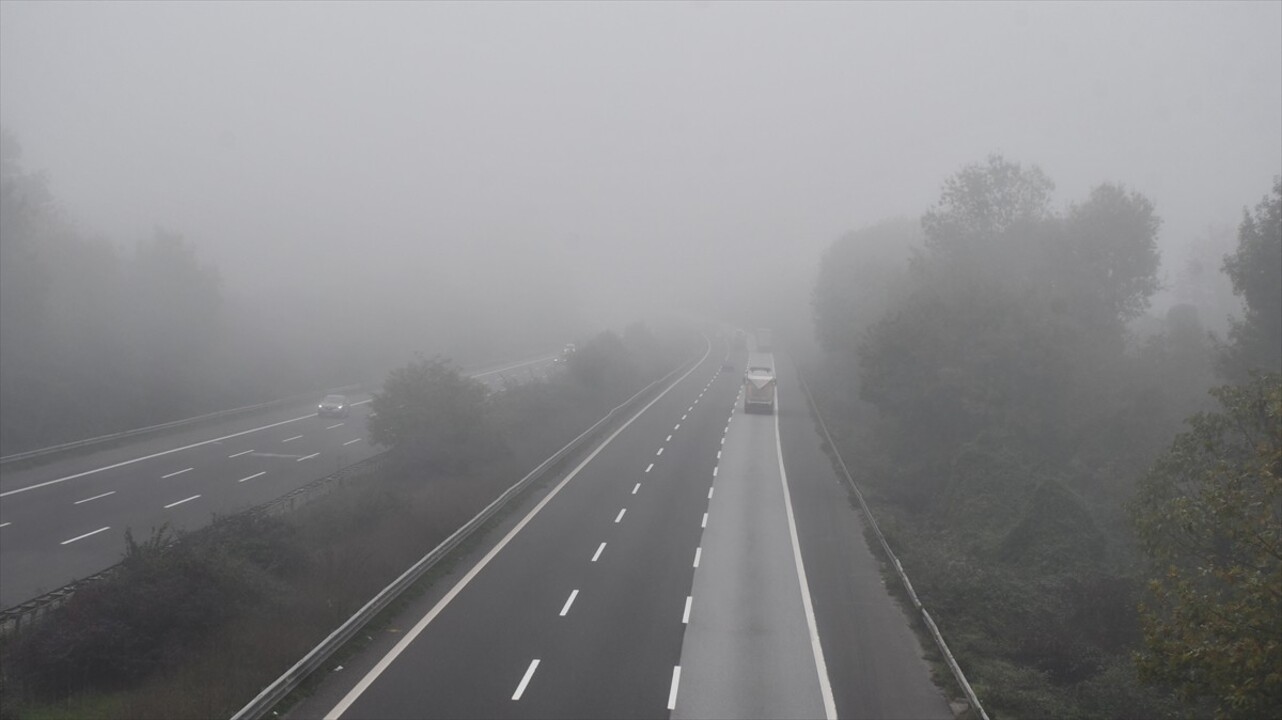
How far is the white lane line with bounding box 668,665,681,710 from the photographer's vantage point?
589 inches

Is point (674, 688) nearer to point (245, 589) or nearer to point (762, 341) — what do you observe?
point (245, 589)

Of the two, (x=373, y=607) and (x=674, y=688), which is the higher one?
(x=373, y=607)

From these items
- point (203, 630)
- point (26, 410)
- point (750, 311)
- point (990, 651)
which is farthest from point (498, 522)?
point (750, 311)

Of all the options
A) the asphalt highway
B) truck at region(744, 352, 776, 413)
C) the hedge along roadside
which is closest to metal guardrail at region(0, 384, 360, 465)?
the hedge along roadside

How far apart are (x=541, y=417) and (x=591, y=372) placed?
1278cm

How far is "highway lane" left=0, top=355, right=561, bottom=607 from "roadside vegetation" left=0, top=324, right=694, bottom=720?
10.1 feet

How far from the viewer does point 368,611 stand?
1842 centimetres

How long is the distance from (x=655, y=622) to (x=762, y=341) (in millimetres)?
89996

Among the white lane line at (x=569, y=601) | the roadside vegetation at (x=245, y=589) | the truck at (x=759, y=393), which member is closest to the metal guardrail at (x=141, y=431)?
the roadside vegetation at (x=245, y=589)

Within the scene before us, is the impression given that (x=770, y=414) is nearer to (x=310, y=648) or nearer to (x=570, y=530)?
(x=570, y=530)

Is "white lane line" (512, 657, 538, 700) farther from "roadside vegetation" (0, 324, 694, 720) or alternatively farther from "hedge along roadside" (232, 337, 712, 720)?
"roadside vegetation" (0, 324, 694, 720)

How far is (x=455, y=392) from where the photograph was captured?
3797 cm

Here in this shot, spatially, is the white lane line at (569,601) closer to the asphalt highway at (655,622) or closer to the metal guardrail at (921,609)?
the asphalt highway at (655,622)

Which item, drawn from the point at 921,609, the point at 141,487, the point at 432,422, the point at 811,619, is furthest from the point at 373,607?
the point at 141,487
